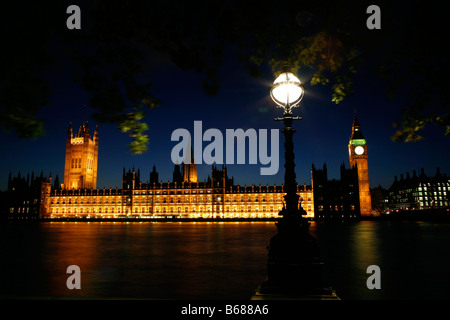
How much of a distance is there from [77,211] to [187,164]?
4013 centimetres

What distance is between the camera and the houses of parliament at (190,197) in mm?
100625

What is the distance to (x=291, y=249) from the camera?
4.87m

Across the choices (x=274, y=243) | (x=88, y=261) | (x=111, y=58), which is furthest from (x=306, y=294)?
(x=88, y=261)

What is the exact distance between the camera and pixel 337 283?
7.60 meters

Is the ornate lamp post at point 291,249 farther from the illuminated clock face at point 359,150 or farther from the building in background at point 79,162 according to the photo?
the building in background at point 79,162

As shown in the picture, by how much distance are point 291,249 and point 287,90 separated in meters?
2.35

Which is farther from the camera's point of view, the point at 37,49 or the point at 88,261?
the point at 88,261

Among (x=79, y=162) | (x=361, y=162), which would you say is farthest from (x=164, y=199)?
(x=361, y=162)

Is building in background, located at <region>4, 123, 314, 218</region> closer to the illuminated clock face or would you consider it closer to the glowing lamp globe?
the illuminated clock face

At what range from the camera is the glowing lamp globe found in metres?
4.81

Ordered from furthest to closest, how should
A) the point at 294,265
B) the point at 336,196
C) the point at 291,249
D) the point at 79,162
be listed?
the point at 79,162 < the point at 336,196 < the point at 291,249 < the point at 294,265

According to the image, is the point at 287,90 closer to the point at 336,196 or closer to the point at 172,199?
the point at 336,196

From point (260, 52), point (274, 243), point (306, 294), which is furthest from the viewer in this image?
point (274, 243)
